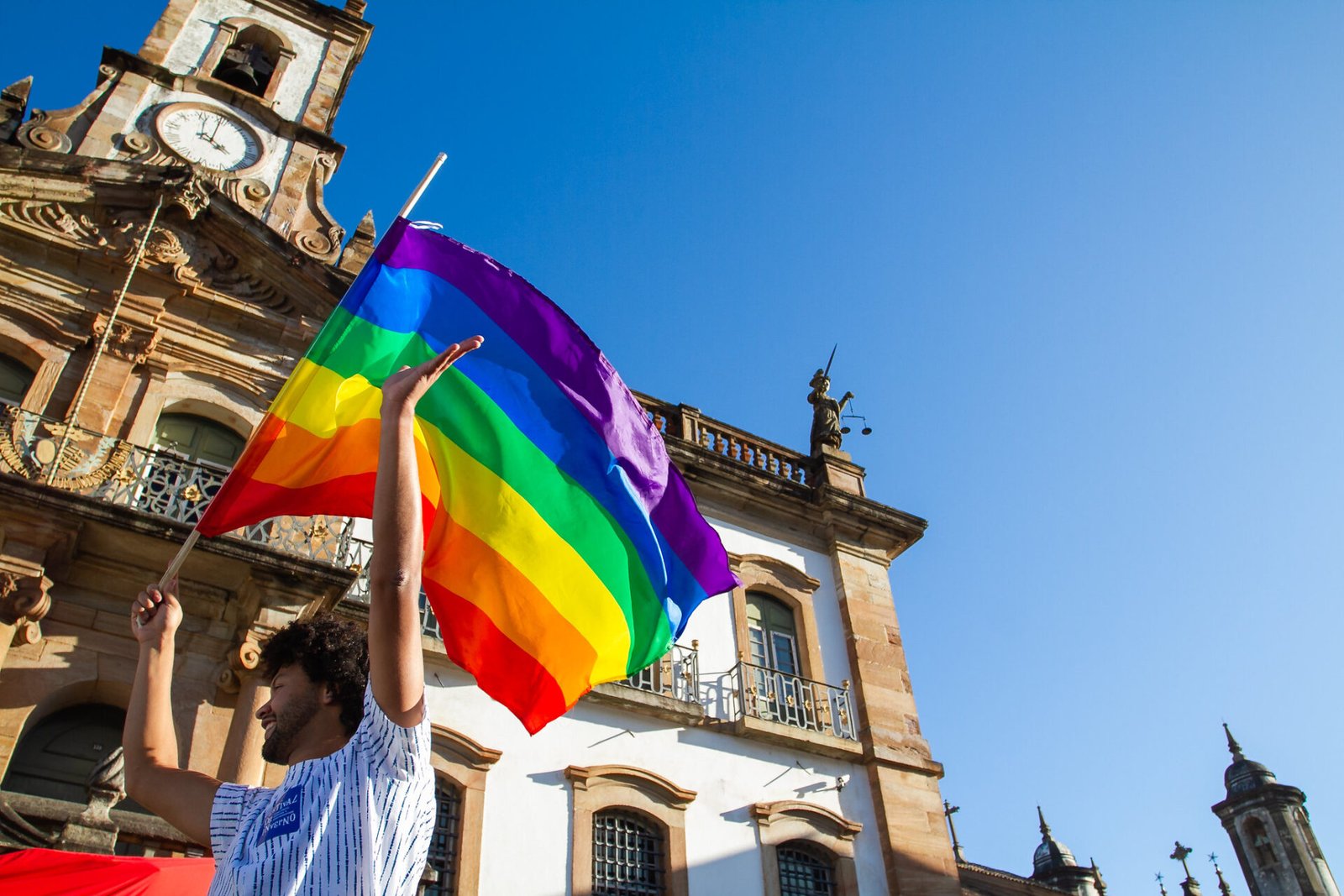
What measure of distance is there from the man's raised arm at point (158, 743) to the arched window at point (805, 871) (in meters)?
10.8

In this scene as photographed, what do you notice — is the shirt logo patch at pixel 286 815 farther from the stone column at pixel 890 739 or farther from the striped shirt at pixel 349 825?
the stone column at pixel 890 739

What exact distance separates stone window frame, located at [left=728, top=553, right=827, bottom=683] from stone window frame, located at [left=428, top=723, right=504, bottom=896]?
4.70m

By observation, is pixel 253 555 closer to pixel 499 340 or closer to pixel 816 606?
pixel 499 340

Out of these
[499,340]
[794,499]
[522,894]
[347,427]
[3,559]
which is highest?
[794,499]

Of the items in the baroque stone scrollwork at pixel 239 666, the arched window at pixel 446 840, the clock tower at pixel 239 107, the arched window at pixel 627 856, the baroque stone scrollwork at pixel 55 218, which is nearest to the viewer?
the baroque stone scrollwork at pixel 239 666

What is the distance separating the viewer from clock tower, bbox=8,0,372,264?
48.7 ft

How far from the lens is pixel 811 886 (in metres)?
12.9

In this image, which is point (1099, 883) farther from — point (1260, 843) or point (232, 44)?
point (232, 44)

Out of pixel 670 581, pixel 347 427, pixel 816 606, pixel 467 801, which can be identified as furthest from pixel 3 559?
pixel 816 606

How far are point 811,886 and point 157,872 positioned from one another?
1001cm

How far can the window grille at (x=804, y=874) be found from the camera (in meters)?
12.7

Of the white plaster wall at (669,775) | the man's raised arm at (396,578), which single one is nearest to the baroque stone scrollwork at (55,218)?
the white plaster wall at (669,775)

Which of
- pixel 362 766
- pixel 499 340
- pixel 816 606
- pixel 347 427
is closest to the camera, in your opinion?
pixel 362 766

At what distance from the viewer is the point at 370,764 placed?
7.96ft
